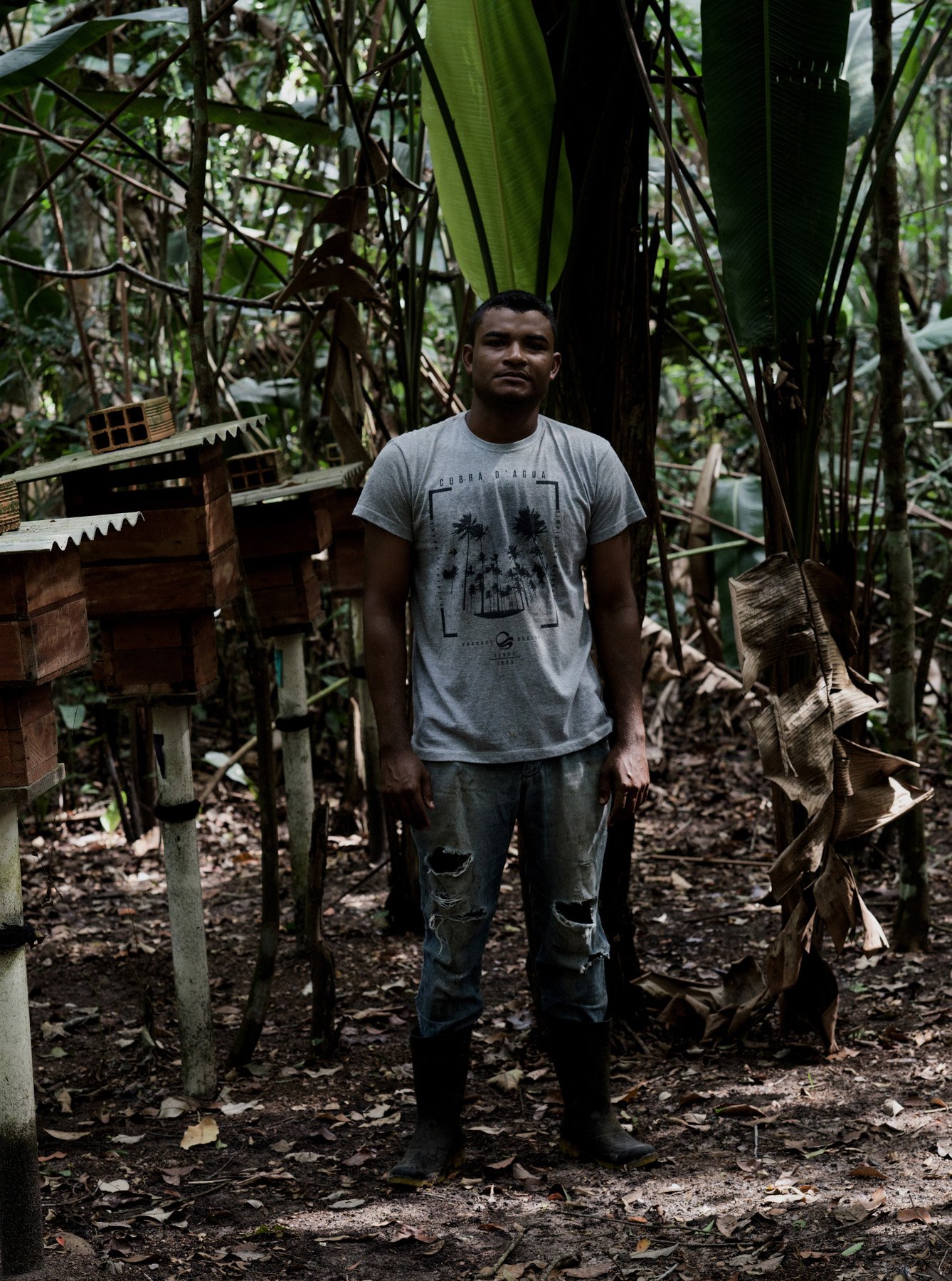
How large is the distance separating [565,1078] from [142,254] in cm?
450

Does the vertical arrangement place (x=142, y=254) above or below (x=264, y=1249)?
above

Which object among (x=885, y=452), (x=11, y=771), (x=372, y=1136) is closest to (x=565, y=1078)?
(x=372, y=1136)

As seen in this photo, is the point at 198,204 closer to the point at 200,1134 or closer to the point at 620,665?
the point at 620,665

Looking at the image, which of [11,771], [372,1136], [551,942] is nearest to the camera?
[11,771]

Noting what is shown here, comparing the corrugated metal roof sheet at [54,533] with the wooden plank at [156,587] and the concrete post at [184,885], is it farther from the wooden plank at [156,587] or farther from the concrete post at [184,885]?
the concrete post at [184,885]

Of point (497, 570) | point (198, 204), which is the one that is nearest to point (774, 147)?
point (497, 570)

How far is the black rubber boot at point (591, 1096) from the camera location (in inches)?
108

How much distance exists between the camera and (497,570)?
8.41 ft

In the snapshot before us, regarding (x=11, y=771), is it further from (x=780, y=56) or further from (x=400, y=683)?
(x=780, y=56)

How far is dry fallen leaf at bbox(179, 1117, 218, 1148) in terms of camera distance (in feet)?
9.71

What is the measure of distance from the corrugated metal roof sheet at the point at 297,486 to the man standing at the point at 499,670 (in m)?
1.05

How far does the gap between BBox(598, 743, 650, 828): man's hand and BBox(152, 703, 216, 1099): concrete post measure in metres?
1.06

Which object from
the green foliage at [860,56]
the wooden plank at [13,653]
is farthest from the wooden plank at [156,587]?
the green foliage at [860,56]

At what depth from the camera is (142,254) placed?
5.80m
